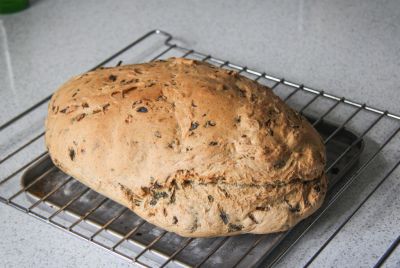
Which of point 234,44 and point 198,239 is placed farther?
point 234,44

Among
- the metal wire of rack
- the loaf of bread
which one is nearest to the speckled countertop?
the metal wire of rack

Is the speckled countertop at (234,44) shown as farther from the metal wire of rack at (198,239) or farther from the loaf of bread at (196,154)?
the loaf of bread at (196,154)

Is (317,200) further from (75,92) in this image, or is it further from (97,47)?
(97,47)

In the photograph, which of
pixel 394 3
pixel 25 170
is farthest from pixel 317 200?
pixel 394 3

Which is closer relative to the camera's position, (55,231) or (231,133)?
(231,133)

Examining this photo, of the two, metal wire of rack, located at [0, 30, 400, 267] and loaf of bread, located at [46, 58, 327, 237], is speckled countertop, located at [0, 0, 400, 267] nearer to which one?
metal wire of rack, located at [0, 30, 400, 267]

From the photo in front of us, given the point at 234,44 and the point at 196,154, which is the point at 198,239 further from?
the point at 234,44

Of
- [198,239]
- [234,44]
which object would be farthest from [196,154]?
[234,44]
